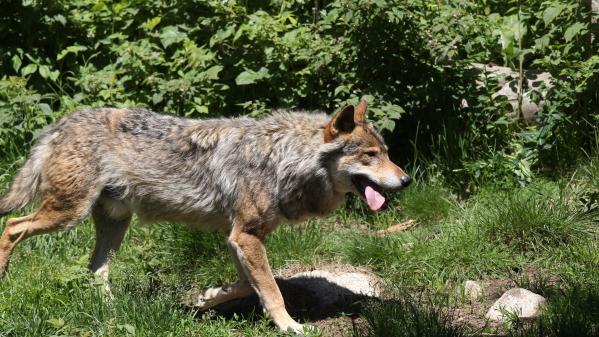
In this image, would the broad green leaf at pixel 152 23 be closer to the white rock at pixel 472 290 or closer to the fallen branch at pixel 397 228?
the fallen branch at pixel 397 228

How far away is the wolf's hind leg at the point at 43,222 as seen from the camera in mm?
5910

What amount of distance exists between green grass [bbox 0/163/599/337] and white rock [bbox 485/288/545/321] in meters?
0.15

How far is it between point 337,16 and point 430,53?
943mm

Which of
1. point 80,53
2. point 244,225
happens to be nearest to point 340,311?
point 244,225

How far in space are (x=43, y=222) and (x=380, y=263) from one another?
2.49 metres

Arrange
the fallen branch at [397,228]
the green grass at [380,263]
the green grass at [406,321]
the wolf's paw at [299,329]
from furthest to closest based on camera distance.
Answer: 1. the fallen branch at [397,228]
2. the wolf's paw at [299,329]
3. the green grass at [380,263]
4. the green grass at [406,321]

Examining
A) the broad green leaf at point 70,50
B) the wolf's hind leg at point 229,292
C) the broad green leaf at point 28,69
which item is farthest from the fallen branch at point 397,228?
the broad green leaf at point 28,69

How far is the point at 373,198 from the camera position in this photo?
5.75m

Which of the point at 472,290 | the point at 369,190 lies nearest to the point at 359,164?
the point at 369,190

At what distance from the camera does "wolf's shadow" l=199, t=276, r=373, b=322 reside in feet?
19.7

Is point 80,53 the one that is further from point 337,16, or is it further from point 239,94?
point 337,16

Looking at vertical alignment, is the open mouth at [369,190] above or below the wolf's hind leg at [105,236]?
above

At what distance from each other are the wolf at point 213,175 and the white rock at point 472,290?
914 mm

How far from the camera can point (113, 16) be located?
29.1 ft
